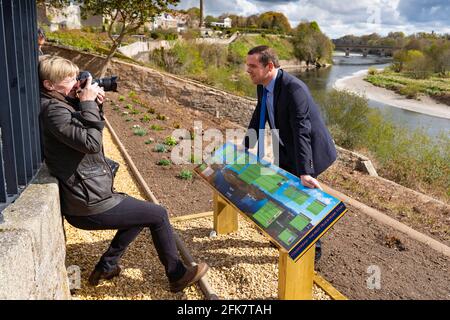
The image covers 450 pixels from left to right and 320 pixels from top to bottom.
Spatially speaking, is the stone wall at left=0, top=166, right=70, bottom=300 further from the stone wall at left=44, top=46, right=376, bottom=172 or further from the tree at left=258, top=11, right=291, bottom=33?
the tree at left=258, top=11, right=291, bottom=33

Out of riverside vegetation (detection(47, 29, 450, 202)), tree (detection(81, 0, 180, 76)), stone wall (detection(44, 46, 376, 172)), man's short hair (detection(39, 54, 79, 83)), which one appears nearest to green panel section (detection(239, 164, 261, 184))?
man's short hair (detection(39, 54, 79, 83))

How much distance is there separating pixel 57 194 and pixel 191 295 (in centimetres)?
140

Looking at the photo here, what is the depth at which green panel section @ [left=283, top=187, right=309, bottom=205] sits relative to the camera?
3125mm

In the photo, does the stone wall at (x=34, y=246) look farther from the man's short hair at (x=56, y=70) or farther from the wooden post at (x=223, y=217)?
the wooden post at (x=223, y=217)

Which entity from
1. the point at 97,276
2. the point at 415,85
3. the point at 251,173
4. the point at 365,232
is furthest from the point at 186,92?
the point at 415,85

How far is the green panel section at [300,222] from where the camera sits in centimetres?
290

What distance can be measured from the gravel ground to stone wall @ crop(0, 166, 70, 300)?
0.72m

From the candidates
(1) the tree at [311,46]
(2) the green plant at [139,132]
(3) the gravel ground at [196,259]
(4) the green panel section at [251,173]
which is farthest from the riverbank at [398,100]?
(4) the green panel section at [251,173]

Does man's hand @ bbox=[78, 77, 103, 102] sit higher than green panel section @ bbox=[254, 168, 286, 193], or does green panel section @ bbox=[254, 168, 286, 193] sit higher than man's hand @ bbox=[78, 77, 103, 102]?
man's hand @ bbox=[78, 77, 103, 102]

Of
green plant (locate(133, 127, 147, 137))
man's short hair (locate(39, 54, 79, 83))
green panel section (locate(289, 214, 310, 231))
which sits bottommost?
green plant (locate(133, 127, 147, 137))

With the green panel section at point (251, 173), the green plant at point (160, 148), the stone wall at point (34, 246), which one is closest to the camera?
the stone wall at point (34, 246)

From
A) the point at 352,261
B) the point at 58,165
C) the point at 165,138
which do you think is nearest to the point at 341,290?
the point at 352,261

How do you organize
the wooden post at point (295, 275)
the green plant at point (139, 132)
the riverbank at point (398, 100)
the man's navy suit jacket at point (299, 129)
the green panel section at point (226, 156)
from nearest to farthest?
the wooden post at point (295, 275), the man's navy suit jacket at point (299, 129), the green panel section at point (226, 156), the green plant at point (139, 132), the riverbank at point (398, 100)

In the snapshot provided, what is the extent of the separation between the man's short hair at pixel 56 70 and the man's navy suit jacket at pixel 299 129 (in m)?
1.77
